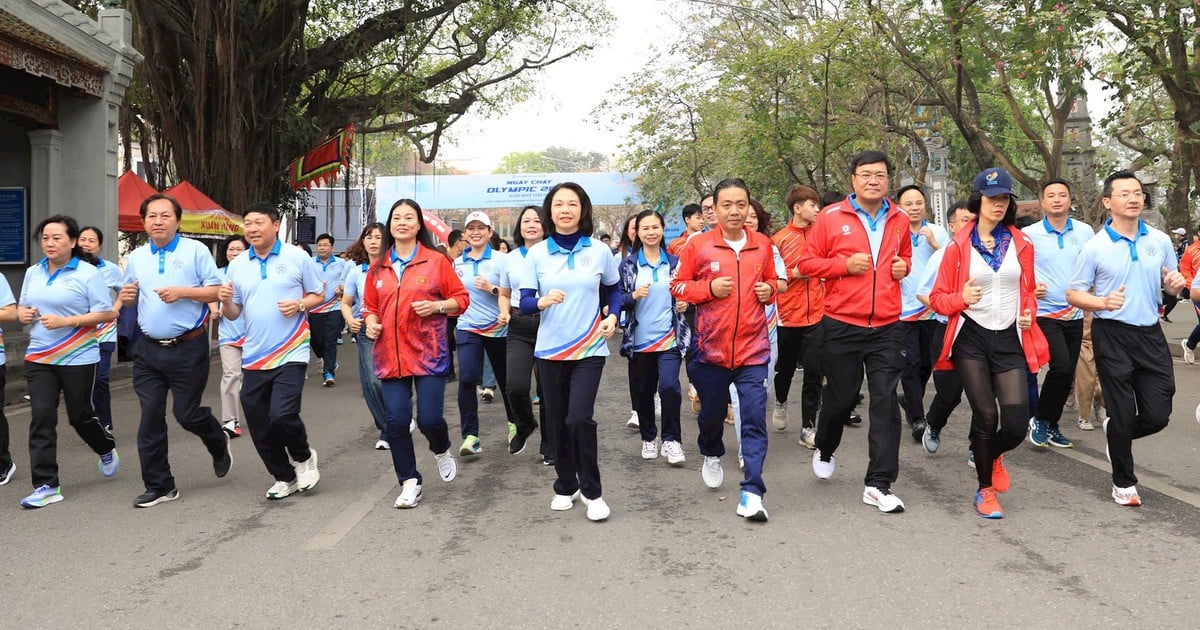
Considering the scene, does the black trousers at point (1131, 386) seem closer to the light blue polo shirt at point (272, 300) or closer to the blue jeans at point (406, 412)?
the blue jeans at point (406, 412)

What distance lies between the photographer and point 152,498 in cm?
600

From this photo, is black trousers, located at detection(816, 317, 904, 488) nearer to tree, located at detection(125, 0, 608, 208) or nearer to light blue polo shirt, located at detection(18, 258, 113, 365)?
light blue polo shirt, located at detection(18, 258, 113, 365)

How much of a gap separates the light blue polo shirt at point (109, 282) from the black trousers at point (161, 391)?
67cm

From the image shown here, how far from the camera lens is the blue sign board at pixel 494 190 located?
3694 cm

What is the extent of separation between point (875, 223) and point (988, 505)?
1554 millimetres

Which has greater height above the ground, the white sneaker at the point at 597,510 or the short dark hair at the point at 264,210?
the short dark hair at the point at 264,210

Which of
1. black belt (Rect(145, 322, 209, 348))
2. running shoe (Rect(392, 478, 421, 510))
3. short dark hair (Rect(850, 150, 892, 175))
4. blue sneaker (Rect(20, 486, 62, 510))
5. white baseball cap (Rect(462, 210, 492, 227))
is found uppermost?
short dark hair (Rect(850, 150, 892, 175))

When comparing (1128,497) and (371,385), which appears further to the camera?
(371,385)

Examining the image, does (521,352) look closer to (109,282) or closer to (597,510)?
(597,510)

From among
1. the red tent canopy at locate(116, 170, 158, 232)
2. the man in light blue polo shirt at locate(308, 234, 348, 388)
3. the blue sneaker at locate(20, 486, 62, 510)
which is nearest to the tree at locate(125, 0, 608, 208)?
the red tent canopy at locate(116, 170, 158, 232)

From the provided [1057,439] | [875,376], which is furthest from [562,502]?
[1057,439]

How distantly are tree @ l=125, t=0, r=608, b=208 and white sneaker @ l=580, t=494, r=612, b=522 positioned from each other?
41.7 ft

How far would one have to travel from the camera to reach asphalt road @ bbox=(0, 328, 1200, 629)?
397 cm

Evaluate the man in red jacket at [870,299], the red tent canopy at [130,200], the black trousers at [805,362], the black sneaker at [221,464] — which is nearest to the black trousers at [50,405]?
the black sneaker at [221,464]
